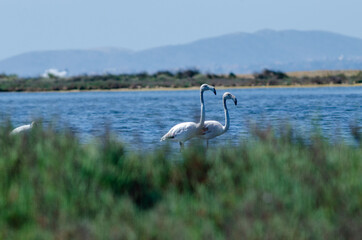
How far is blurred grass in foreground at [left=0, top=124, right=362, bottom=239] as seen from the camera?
6.79 meters

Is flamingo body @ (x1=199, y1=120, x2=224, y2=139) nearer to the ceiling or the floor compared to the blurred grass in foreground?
nearer to the floor

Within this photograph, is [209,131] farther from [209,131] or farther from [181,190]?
[181,190]

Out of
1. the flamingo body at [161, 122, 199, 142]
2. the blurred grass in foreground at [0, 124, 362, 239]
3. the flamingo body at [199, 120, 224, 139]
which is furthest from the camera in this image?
the flamingo body at [199, 120, 224, 139]

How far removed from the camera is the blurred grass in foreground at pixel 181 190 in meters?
6.79

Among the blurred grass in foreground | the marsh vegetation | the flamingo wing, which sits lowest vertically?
the marsh vegetation

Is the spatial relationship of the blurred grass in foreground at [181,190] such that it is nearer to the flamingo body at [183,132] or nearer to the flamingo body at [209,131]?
the flamingo body at [183,132]

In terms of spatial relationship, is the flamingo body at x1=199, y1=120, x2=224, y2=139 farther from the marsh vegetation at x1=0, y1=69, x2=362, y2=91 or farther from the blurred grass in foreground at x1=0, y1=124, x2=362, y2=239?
the marsh vegetation at x1=0, y1=69, x2=362, y2=91

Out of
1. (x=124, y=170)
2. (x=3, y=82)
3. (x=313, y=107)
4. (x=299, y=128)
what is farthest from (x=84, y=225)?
(x=3, y=82)

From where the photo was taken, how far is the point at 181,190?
8.93m

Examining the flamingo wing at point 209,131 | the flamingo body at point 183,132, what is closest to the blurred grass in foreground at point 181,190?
the flamingo body at point 183,132

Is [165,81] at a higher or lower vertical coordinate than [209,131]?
lower

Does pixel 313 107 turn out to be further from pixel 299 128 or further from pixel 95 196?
pixel 95 196

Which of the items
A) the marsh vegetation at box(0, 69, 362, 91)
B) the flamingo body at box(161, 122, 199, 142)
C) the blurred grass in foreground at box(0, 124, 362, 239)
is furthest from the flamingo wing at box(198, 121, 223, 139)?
the marsh vegetation at box(0, 69, 362, 91)

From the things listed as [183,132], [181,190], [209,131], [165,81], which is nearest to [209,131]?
[209,131]
